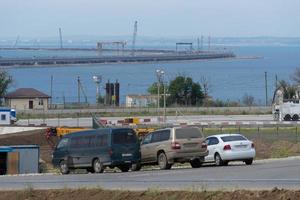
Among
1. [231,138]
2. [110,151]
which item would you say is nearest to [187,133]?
[110,151]

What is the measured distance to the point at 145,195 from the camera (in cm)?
2023

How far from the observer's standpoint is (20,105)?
119m

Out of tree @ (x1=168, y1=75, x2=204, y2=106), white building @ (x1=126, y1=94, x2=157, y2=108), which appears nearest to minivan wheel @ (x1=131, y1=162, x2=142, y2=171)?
tree @ (x1=168, y1=75, x2=204, y2=106)

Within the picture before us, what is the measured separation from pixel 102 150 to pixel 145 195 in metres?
13.3

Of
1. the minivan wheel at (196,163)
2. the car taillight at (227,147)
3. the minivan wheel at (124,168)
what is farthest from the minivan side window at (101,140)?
the car taillight at (227,147)

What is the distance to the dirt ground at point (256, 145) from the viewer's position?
4834cm

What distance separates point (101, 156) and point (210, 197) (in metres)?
14.9

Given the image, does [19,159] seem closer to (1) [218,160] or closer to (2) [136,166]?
(2) [136,166]

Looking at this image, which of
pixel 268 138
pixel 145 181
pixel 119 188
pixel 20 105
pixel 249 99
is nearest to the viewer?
pixel 119 188

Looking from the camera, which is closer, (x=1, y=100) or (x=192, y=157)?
(x=192, y=157)

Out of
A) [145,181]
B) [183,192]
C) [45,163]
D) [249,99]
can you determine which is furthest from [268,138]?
[249,99]

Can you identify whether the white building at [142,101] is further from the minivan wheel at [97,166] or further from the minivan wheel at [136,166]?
the minivan wheel at [97,166]

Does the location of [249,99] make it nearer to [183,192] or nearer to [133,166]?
[133,166]

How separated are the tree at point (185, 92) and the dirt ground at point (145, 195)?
97.3 metres
